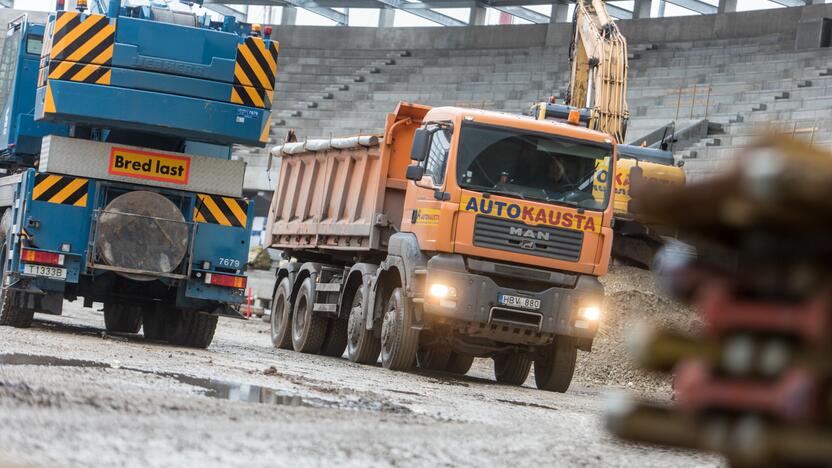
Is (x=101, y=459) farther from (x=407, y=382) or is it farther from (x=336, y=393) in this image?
(x=407, y=382)

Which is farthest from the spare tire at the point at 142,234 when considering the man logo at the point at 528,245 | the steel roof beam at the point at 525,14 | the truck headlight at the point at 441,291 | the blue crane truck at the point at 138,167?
the steel roof beam at the point at 525,14

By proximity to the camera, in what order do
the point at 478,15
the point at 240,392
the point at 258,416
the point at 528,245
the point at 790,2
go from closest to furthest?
the point at 258,416, the point at 240,392, the point at 528,245, the point at 790,2, the point at 478,15

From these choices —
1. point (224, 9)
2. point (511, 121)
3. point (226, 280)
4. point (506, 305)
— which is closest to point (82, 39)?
point (226, 280)

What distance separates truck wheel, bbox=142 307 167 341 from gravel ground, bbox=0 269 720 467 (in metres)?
1.21

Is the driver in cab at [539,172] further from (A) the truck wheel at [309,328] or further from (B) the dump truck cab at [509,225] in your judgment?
(A) the truck wheel at [309,328]

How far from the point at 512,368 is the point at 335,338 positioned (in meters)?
3.09

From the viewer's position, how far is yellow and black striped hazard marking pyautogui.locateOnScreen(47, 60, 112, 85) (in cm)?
1441

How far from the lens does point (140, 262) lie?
14562mm

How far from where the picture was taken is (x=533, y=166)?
571 inches

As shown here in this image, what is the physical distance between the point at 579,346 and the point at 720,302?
11449 millimetres

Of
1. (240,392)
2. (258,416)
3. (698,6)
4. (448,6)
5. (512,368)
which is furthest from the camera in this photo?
(448,6)

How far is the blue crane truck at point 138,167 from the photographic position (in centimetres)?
1447

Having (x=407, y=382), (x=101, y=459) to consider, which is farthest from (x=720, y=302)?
(x=407, y=382)

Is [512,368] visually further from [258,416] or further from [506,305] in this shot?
[258,416]
